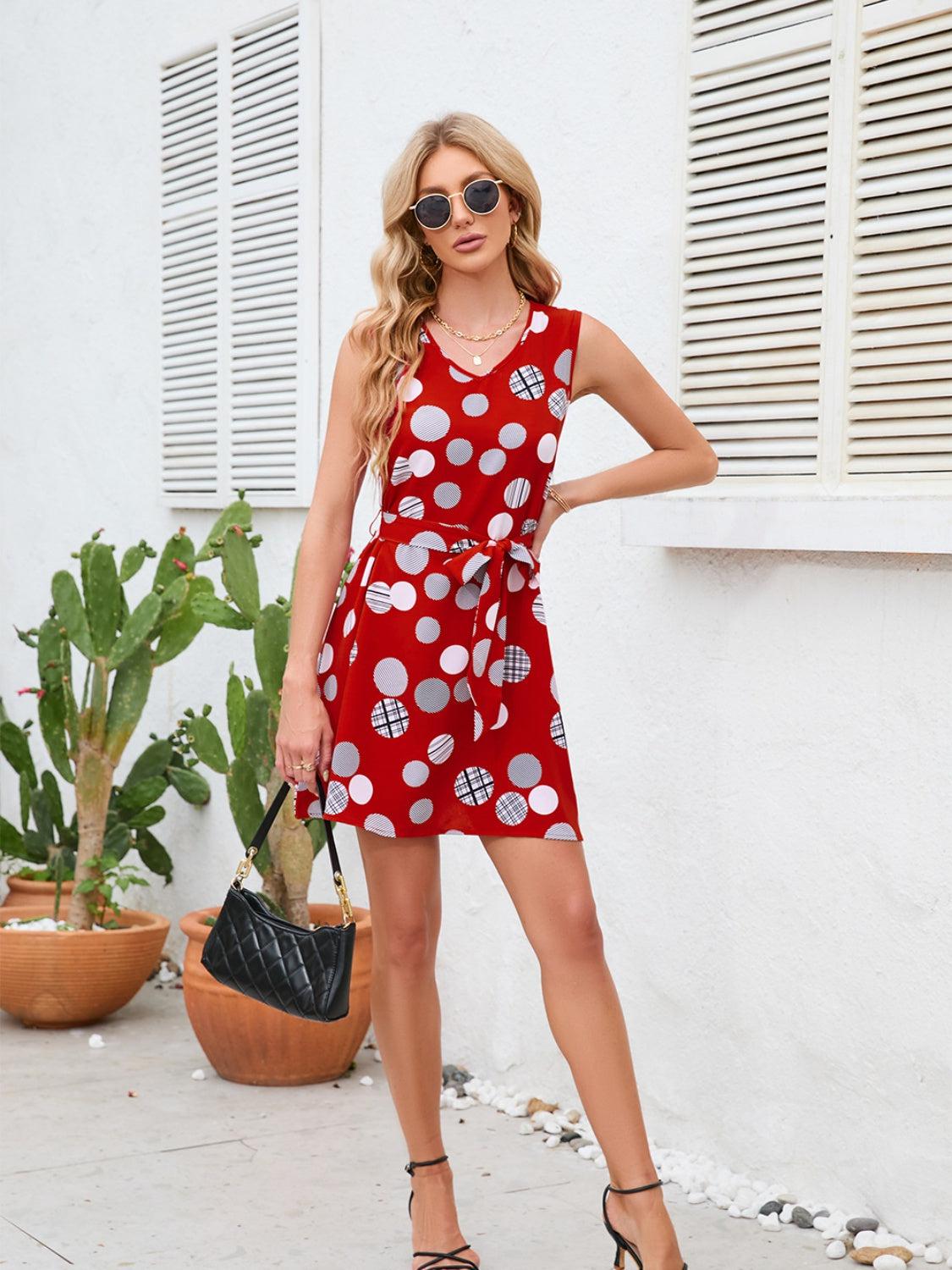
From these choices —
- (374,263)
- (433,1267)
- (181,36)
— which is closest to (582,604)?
(374,263)

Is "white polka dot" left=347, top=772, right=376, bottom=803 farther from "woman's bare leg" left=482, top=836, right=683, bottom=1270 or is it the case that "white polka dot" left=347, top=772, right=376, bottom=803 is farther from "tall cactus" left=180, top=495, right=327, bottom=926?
"tall cactus" left=180, top=495, right=327, bottom=926

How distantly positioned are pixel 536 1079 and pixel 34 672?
3.36 meters

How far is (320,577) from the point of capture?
2900 mm

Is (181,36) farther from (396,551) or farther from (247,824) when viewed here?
(396,551)

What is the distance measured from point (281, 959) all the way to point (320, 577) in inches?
25.8

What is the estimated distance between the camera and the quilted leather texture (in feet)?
9.30

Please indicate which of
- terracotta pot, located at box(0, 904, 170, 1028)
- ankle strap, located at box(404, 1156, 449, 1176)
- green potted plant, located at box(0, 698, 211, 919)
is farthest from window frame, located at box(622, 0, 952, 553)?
green potted plant, located at box(0, 698, 211, 919)

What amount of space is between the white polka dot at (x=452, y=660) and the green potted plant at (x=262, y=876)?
1.45 meters

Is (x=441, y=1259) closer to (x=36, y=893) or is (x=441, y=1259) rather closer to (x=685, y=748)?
(x=685, y=748)

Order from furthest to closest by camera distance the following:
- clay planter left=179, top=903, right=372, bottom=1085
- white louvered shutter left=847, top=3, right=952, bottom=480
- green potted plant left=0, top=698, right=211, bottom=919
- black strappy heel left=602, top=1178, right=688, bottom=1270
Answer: green potted plant left=0, top=698, right=211, bottom=919, clay planter left=179, top=903, right=372, bottom=1085, white louvered shutter left=847, top=3, right=952, bottom=480, black strappy heel left=602, top=1178, right=688, bottom=1270

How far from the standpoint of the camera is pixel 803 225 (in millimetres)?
3377

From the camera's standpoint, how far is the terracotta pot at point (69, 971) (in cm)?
476

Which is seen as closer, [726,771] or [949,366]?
[949,366]

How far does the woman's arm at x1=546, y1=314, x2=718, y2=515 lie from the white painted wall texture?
0.48 m
